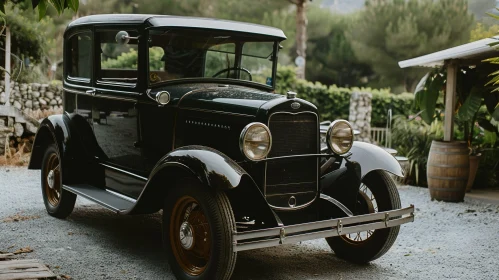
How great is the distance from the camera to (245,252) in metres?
5.09

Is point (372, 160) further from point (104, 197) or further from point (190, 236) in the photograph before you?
point (104, 197)

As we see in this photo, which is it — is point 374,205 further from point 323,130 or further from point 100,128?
point 100,128

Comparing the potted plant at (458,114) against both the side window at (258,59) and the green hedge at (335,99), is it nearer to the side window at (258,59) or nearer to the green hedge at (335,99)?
the side window at (258,59)

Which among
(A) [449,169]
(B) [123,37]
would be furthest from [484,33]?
→ (B) [123,37]

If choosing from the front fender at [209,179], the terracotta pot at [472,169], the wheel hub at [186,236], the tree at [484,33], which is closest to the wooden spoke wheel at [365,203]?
the front fender at [209,179]

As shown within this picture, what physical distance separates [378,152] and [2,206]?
428 centimetres

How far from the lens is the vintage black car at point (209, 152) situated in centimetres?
392

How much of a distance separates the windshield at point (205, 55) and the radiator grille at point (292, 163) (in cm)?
108

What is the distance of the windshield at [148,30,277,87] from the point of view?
4.96 metres

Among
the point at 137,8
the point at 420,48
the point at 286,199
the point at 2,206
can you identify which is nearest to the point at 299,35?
the point at 420,48

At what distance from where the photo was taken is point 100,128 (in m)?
5.48

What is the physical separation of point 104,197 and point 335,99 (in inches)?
443

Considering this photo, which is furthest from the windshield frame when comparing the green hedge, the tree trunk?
the tree trunk

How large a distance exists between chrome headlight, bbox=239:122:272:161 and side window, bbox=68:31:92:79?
2310 millimetres
